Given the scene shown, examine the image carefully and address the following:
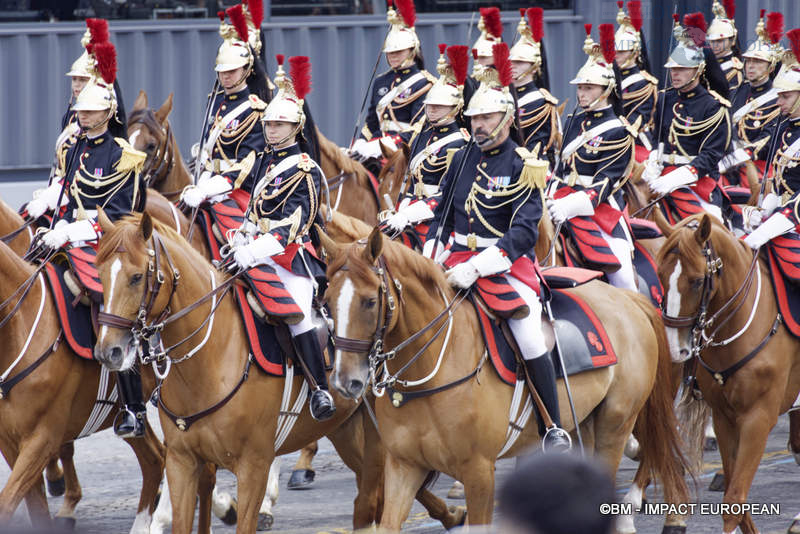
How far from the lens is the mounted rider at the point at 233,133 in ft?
29.4

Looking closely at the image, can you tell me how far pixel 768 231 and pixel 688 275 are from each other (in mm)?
739

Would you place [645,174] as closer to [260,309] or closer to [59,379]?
Result: [260,309]

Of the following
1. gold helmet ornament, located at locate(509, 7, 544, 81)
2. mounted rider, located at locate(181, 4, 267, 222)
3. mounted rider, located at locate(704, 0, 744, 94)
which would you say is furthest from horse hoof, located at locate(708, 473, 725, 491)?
mounted rider, located at locate(704, 0, 744, 94)

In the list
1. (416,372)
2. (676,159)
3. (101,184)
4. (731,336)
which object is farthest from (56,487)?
(676,159)

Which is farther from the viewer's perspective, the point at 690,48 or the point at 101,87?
the point at 690,48

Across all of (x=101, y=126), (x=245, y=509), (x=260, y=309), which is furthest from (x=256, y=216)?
(x=245, y=509)

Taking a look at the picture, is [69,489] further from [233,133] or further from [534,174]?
[534,174]

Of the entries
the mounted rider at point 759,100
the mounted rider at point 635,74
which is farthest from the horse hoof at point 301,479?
the mounted rider at point 759,100

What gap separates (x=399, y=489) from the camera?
20.1 feet

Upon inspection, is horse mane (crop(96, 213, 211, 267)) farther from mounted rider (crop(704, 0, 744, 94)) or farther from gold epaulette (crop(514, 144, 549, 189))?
mounted rider (crop(704, 0, 744, 94))

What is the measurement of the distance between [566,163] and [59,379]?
3935 millimetres

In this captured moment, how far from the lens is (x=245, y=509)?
6398 millimetres

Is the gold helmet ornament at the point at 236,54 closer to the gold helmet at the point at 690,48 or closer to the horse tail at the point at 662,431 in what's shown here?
the gold helmet at the point at 690,48

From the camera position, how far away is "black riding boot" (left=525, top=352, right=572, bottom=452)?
6320mm
